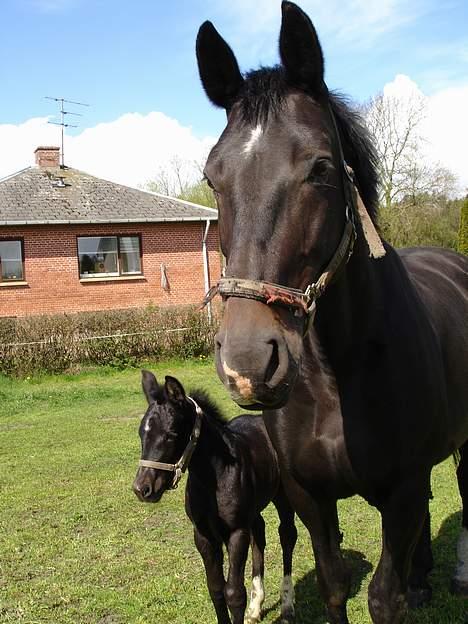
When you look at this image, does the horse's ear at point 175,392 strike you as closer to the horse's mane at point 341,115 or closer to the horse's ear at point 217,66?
the horse's mane at point 341,115

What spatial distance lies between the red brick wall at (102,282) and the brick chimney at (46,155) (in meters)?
4.23

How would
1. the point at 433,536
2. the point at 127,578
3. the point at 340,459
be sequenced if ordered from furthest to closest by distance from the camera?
the point at 433,536 → the point at 127,578 → the point at 340,459

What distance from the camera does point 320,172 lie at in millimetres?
2029

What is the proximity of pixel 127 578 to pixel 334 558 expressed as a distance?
90.7 inches

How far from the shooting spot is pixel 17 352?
47.1ft

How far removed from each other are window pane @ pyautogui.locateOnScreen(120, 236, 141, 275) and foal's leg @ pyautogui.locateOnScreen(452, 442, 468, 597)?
753 inches

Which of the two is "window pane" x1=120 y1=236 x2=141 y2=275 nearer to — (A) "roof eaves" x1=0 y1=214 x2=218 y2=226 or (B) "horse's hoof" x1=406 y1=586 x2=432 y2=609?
(A) "roof eaves" x1=0 y1=214 x2=218 y2=226

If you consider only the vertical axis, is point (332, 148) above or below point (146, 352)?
above

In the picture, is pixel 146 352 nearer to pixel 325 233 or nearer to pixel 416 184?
pixel 325 233

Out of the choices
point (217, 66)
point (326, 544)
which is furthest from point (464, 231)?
point (217, 66)

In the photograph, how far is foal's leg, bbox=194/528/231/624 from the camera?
3.85m

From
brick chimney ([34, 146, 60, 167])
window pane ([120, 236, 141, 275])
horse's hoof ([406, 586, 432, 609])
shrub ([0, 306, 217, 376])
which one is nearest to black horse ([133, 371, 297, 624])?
horse's hoof ([406, 586, 432, 609])

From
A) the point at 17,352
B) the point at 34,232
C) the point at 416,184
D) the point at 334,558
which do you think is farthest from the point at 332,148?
the point at 416,184

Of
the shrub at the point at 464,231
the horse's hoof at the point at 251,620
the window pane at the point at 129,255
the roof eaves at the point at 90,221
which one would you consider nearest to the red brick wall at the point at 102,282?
the window pane at the point at 129,255
